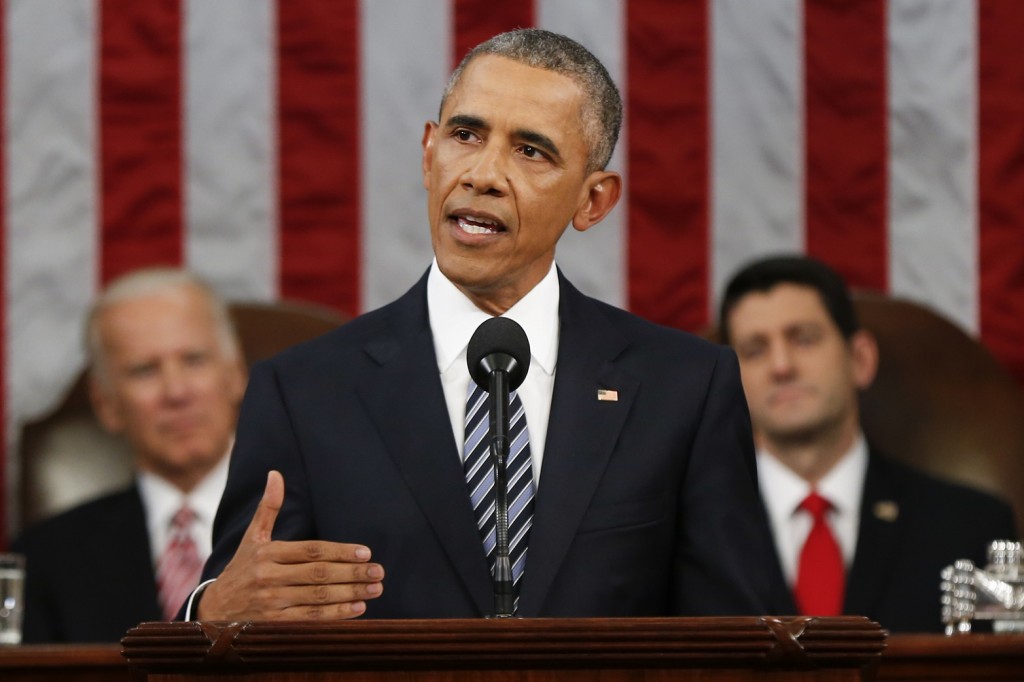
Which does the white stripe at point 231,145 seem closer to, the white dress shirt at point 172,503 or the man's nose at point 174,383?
the man's nose at point 174,383

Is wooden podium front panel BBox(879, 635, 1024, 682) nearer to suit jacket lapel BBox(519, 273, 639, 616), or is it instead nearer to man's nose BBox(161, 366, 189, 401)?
suit jacket lapel BBox(519, 273, 639, 616)

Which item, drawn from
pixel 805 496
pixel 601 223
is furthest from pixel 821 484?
pixel 601 223

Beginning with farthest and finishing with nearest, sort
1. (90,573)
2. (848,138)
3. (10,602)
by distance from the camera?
1. (848,138)
2. (90,573)
3. (10,602)

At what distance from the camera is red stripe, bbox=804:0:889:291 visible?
4.56 m

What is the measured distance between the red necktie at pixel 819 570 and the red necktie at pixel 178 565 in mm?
1454

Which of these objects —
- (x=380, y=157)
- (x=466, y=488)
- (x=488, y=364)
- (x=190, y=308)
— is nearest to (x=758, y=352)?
(x=380, y=157)

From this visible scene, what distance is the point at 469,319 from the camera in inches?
91.6

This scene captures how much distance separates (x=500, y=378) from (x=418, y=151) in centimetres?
272

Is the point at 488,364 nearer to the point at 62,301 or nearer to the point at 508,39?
the point at 508,39

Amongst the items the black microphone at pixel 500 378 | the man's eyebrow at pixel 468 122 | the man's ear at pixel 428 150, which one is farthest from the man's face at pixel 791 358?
the black microphone at pixel 500 378

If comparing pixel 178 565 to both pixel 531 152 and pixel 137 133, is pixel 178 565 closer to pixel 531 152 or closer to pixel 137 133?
pixel 137 133

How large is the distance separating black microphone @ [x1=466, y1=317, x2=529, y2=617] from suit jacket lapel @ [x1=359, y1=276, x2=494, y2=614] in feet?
0.81

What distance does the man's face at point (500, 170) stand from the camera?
2240mm

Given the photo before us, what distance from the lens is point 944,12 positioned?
4.61m
